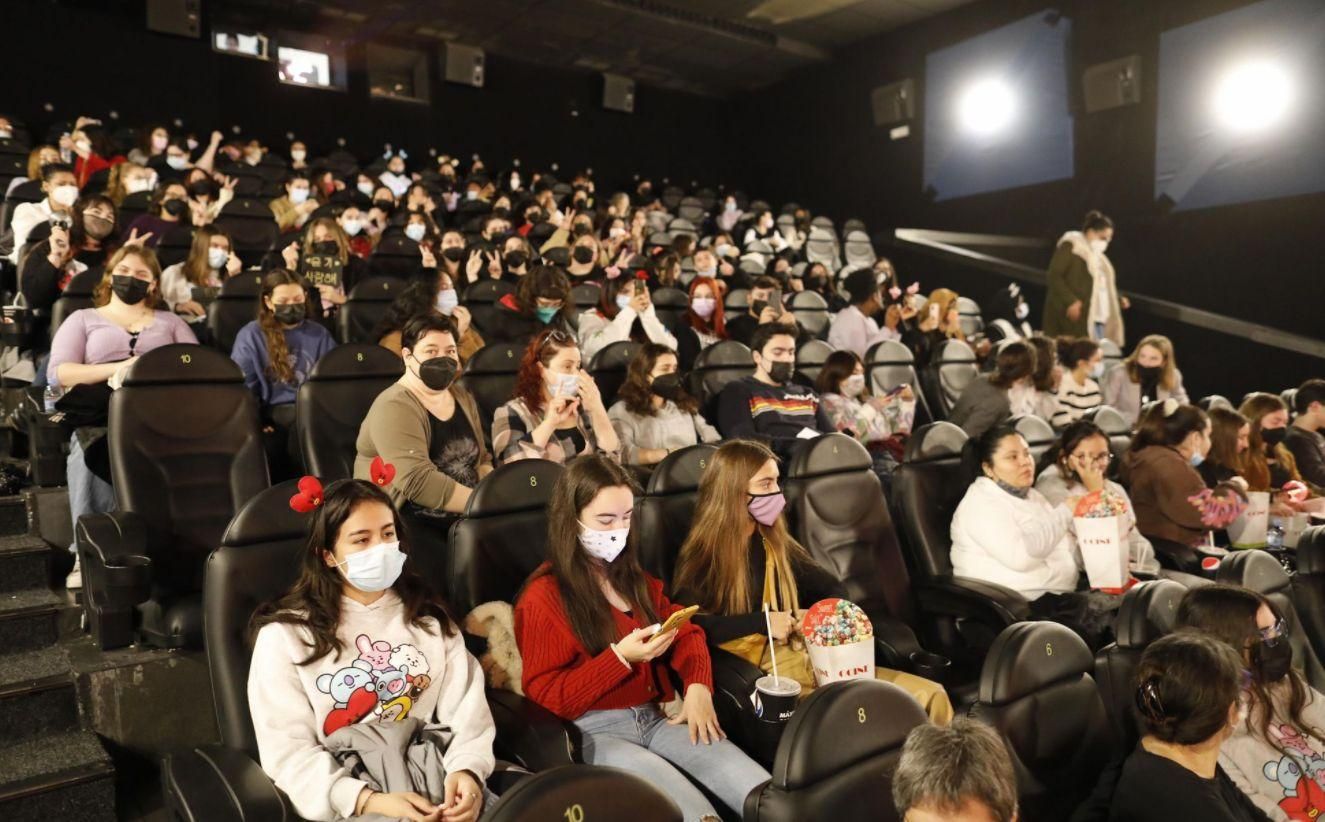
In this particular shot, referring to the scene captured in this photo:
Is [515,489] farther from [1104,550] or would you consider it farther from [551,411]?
[1104,550]

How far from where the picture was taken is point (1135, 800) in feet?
5.55

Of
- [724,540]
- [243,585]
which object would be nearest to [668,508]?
[724,540]

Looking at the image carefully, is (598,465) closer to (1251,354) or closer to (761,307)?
(761,307)

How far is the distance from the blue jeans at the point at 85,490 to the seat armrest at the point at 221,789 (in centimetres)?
153

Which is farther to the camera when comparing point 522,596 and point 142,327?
point 142,327

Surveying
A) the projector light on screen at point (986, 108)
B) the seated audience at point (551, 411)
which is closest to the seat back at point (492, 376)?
the seated audience at point (551, 411)

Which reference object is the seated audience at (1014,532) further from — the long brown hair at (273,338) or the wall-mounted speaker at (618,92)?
the wall-mounted speaker at (618,92)

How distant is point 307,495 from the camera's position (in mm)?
1842

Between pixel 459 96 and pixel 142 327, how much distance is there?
10195mm

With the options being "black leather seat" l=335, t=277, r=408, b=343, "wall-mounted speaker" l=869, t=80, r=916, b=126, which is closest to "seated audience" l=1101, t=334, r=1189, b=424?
"black leather seat" l=335, t=277, r=408, b=343

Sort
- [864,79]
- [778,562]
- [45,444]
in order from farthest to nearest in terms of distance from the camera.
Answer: [864,79] < [45,444] < [778,562]

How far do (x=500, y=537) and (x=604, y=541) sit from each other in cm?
31

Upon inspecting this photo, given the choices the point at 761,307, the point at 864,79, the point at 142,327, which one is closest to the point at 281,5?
the point at 864,79

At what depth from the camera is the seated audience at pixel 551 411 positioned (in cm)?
295
